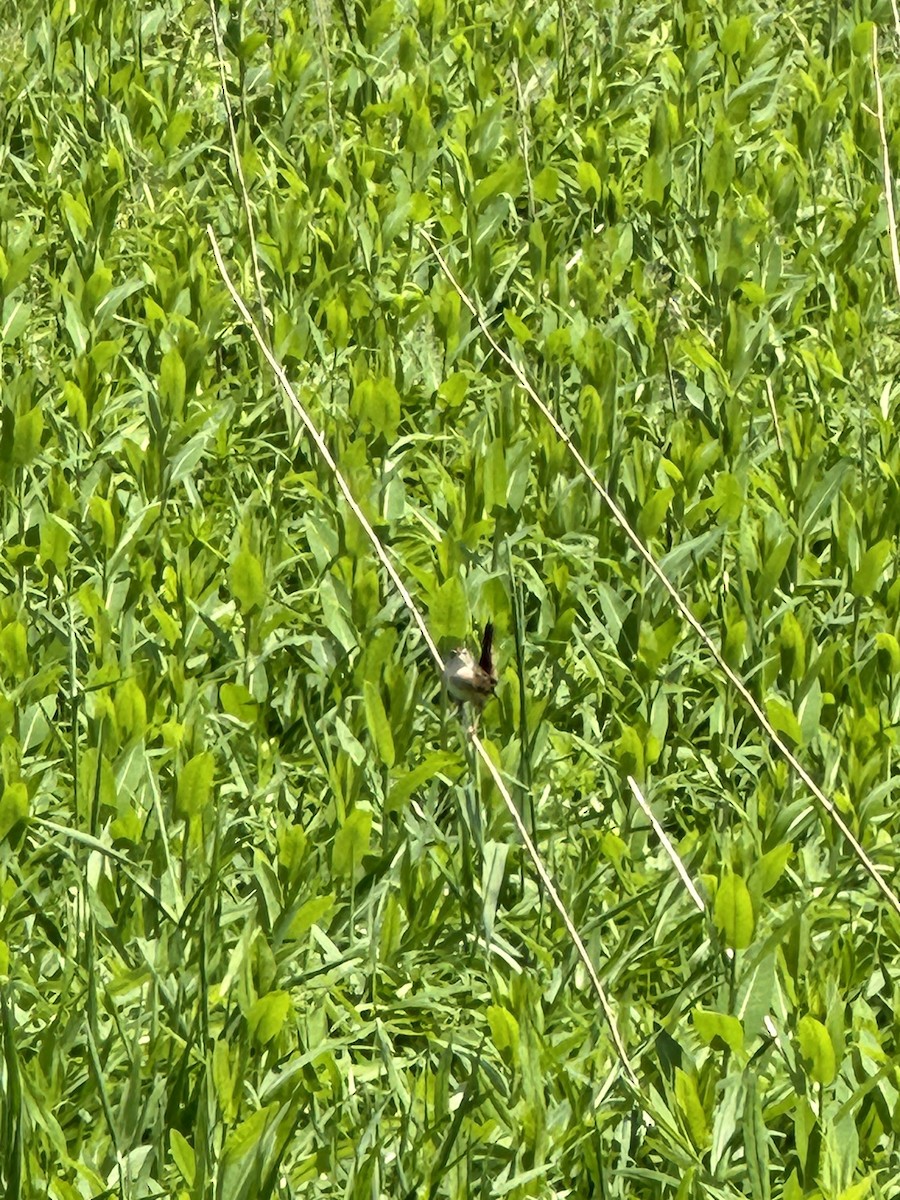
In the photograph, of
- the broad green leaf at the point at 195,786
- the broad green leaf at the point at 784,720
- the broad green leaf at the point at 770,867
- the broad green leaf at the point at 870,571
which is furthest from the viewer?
the broad green leaf at the point at 870,571

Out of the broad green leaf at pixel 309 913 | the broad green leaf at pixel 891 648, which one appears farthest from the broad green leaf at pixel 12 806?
the broad green leaf at pixel 891 648

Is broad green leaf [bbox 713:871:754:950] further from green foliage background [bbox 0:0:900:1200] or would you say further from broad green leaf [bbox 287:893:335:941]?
broad green leaf [bbox 287:893:335:941]

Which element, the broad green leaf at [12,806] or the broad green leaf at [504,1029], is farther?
the broad green leaf at [12,806]

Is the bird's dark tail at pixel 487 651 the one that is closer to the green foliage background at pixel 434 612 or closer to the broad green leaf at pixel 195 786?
the green foliage background at pixel 434 612

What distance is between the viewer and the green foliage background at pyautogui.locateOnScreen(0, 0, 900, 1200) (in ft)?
8.14

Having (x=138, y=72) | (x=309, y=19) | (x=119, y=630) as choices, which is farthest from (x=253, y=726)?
(x=309, y=19)

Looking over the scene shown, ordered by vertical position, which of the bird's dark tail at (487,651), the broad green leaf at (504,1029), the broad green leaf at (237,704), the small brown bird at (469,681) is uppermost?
the bird's dark tail at (487,651)

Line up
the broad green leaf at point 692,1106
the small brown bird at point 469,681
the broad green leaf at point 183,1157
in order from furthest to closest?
the small brown bird at point 469,681
the broad green leaf at point 692,1106
the broad green leaf at point 183,1157

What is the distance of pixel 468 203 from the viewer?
477 cm

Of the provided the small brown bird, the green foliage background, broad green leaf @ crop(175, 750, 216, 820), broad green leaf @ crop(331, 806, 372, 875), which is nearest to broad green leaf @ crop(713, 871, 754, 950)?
the green foliage background

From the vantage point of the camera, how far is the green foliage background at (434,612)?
2480 millimetres

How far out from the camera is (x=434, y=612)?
3254 millimetres

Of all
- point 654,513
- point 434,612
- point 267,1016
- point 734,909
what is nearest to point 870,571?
point 654,513

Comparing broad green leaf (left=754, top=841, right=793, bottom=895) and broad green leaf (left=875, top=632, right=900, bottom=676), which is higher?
broad green leaf (left=754, top=841, right=793, bottom=895)
